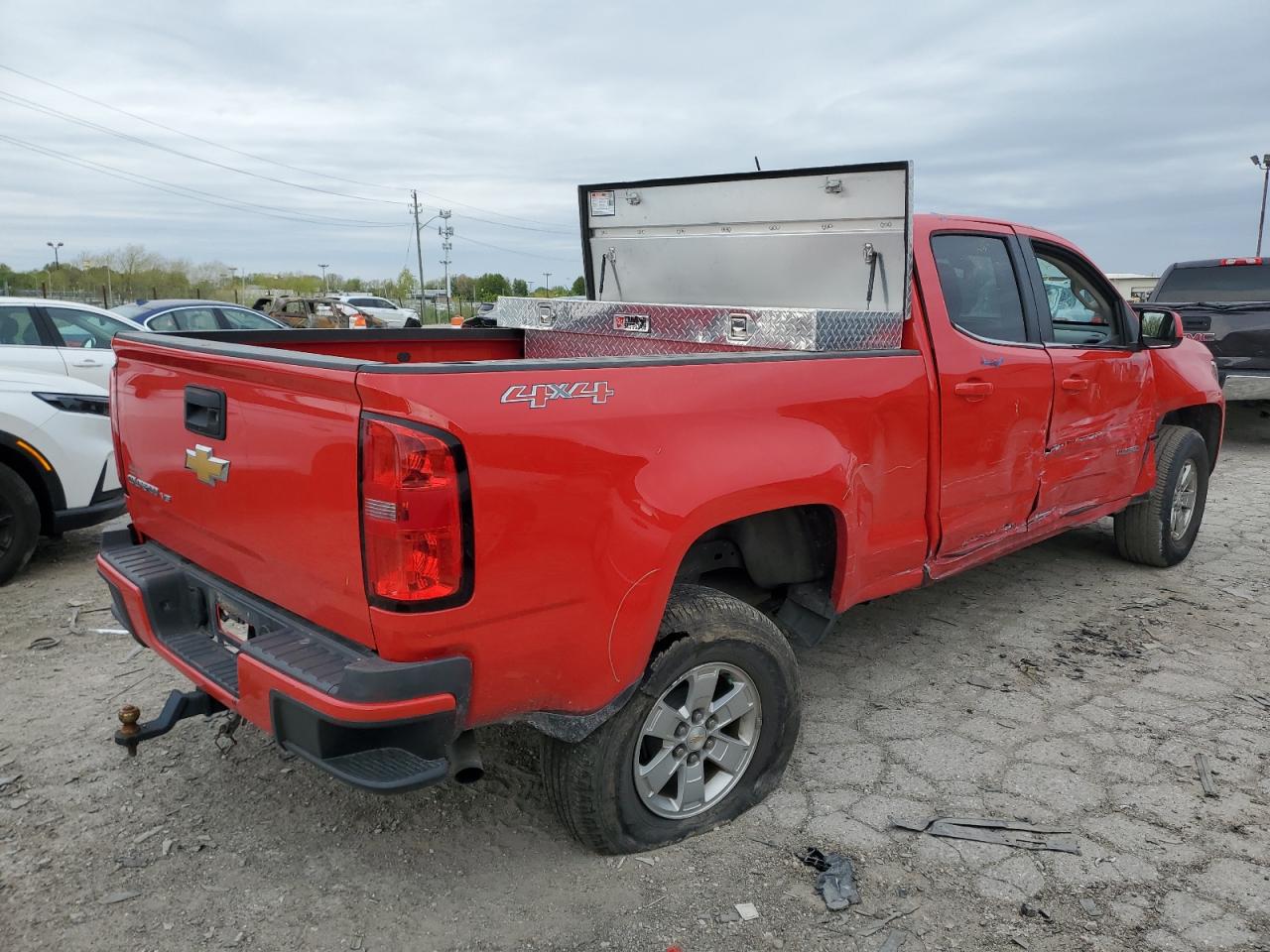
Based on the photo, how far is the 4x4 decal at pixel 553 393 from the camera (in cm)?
226

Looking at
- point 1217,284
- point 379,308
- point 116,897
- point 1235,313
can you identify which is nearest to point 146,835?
point 116,897

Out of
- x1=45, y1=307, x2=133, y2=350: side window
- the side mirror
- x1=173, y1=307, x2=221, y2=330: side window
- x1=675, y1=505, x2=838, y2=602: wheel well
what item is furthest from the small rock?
x1=173, y1=307, x2=221, y2=330: side window

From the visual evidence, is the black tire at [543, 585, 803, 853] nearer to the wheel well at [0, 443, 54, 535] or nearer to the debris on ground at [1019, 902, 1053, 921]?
the debris on ground at [1019, 902, 1053, 921]

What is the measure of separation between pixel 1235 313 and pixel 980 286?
7.89 metres

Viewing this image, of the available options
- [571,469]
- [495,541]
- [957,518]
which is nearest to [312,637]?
[495,541]

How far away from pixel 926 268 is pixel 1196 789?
207 cm

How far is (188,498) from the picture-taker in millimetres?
A: 2842

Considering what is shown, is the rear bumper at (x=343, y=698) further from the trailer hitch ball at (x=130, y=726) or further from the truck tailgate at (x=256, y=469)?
the trailer hitch ball at (x=130, y=726)

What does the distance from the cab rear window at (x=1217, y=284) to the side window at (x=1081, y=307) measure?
278 inches

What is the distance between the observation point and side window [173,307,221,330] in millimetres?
12236

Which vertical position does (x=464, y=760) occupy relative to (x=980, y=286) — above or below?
below

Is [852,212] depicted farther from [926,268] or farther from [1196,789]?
[1196,789]

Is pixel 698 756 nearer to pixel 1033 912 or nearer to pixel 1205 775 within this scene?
pixel 1033 912

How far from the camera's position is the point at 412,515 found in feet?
7.04
